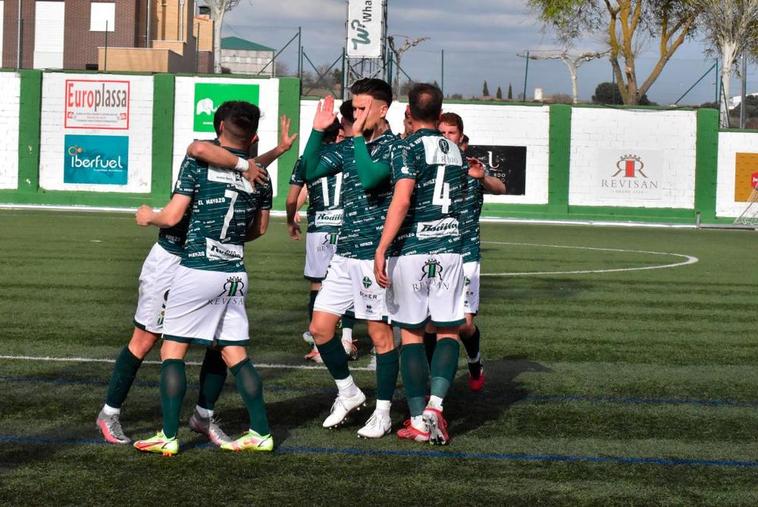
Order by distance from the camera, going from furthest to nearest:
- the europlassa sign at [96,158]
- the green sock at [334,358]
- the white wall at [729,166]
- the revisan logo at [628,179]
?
the white wall at [729,166] < the revisan logo at [628,179] < the europlassa sign at [96,158] < the green sock at [334,358]

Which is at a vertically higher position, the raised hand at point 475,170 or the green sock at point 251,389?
the raised hand at point 475,170

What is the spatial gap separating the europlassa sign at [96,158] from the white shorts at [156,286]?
3144 centimetres

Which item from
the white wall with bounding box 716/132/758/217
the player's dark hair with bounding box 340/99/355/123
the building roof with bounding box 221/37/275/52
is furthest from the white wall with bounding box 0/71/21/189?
the building roof with bounding box 221/37/275/52

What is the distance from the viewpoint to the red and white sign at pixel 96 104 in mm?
37562

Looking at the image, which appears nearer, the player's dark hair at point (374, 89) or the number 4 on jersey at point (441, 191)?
the number 4 on jersey at point (441, 191)

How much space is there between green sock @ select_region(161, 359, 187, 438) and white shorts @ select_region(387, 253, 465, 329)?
1.36m

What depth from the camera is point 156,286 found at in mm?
6660

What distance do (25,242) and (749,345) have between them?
14219 mm

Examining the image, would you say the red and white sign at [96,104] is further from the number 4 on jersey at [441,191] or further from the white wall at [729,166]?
the number 4 on jersey at [441,191]

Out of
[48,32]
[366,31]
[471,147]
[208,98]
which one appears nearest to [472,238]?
[471,147]

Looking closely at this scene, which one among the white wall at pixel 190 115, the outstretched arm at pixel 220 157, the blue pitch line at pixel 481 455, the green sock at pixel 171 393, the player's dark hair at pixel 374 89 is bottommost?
the blue pitch line at pixel 481 455

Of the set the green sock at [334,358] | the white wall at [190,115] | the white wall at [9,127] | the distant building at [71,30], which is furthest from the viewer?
the distant building at [71,30]

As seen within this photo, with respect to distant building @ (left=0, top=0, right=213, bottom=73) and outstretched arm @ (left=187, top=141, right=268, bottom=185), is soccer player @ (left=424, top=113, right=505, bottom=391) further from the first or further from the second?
distant building @ (left=0, top=0, right=213, bottom=73)

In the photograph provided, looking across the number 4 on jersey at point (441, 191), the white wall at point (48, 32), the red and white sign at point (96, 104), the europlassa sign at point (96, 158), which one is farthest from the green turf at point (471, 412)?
the white wall at point (48, 32)
